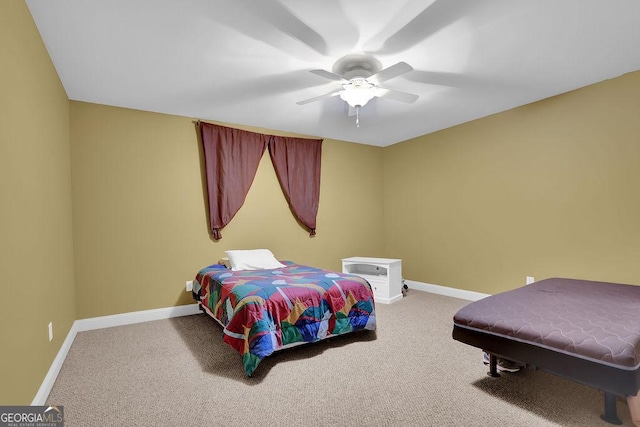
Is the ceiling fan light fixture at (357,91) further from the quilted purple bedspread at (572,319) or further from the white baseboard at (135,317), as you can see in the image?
the white baseboard at (135,317)

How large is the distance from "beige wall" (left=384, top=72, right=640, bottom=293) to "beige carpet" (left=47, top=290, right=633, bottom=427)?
4.98 feet

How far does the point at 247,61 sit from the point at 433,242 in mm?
3491

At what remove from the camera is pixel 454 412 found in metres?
1.79

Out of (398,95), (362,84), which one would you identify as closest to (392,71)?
(362,84)

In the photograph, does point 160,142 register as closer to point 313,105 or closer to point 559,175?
point 313,105

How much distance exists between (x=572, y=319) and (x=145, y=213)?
3.87 m

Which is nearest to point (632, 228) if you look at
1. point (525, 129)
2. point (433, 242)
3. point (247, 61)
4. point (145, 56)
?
point (525, 129)

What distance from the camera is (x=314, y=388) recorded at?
206 centimetres

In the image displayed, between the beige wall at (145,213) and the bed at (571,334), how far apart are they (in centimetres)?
291

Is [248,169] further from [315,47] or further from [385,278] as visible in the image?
[385,278]

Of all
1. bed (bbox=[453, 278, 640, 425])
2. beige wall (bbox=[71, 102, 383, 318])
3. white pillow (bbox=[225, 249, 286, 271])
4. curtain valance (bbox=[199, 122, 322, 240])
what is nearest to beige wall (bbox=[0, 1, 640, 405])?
beige wall (bbox=[71, 102, 383, 318])

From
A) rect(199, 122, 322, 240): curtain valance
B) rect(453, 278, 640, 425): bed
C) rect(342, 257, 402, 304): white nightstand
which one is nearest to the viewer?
rect(453, 278, 640, 425): bed
